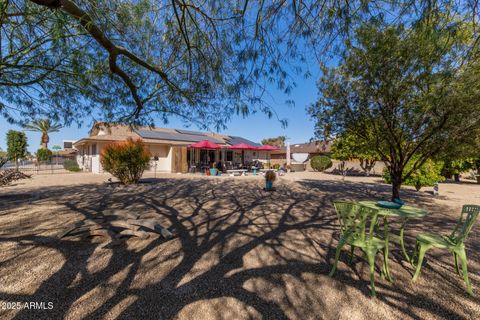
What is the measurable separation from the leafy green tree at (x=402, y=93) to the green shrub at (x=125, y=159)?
923cm

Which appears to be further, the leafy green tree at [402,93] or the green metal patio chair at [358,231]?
the leafy green tree at [402,93]

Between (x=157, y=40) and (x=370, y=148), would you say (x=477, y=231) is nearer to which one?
(x=370, y=148)

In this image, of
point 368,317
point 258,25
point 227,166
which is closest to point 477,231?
point 368,317

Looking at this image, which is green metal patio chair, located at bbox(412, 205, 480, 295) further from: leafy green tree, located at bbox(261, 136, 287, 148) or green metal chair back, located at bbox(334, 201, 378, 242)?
leafy green tree, located at bbox(261, 136, 287, 148)

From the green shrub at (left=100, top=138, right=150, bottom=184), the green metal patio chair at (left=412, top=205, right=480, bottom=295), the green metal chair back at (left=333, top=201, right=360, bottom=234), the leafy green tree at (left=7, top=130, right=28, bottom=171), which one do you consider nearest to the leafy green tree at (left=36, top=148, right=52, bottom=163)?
the leafy green tree at (left=7, top=130, right=28, bottom=171)

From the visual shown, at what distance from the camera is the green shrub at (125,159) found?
1028 centimetres

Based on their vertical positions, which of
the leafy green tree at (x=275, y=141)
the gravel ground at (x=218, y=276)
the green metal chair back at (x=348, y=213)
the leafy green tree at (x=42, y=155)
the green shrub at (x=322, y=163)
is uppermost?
the leafy green tree at (x=275, y=141)

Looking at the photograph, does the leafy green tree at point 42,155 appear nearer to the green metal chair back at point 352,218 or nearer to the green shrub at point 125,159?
the green shrub at point 125,159

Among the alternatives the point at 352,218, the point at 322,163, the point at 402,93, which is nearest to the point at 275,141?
the point at 322,163

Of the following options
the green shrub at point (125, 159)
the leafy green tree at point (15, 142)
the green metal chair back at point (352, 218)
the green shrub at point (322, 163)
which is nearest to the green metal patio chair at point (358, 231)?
the green metal chair back at point (352, 218)

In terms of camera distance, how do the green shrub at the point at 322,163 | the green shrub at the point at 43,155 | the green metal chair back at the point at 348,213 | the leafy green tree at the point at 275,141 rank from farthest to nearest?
the leafy green tree at the point at 275,141 → the green shrub at the point at 43,155 → the green shrub at the point at 322,163 → the green metal chair back at the point at 348,213

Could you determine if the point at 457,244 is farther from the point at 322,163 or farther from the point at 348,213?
the point at 322,163

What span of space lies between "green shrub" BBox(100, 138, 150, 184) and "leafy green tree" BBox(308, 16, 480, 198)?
364 inches

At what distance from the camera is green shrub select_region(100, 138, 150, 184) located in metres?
10.3
